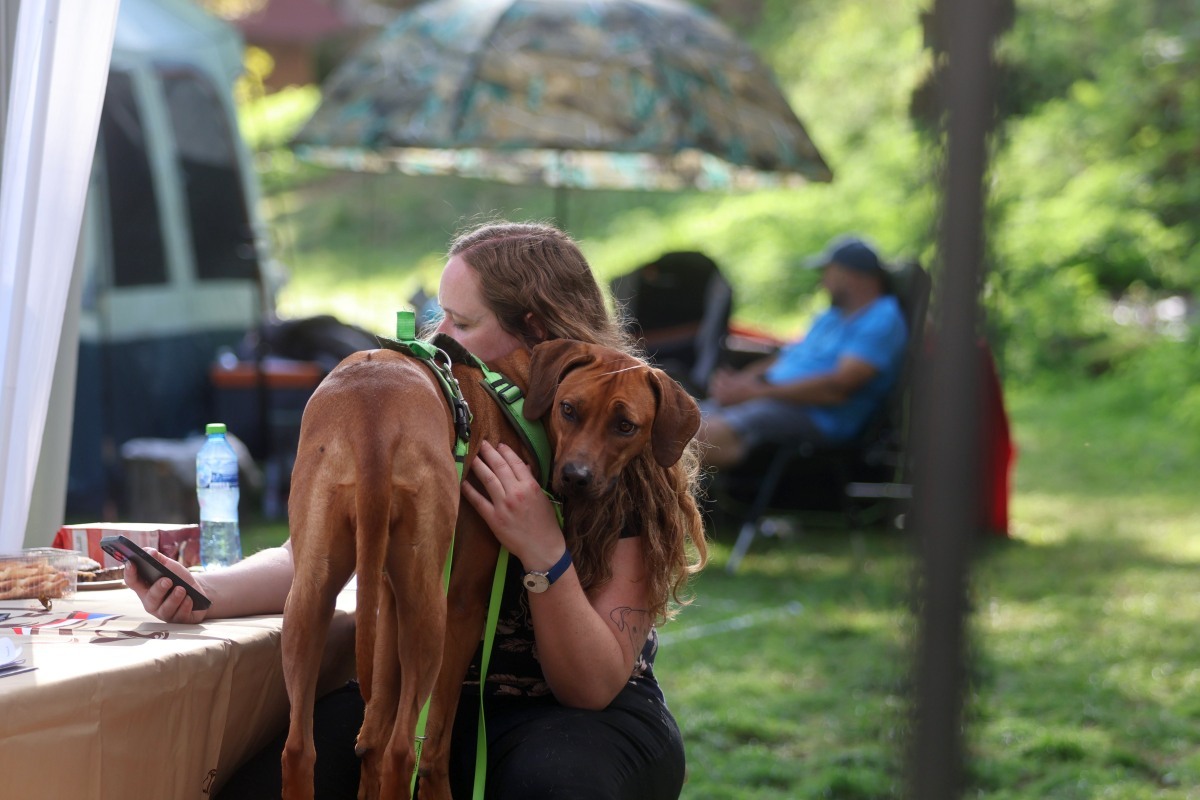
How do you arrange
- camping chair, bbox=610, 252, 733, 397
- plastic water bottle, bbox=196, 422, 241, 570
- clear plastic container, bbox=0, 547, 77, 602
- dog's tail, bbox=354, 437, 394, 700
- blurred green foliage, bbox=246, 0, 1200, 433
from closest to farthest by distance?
1. dog's tail, bbox=354, 437, 394, 700
2. clear plastic container, bbox=0, 547, 77, 602
3. plastic water bottle, bbox=196, 422, 241, 570
4. camping chair, bbox=610, 252, 733, 397
5. blurred green foliage, bbox=246, 0, 1200, 433

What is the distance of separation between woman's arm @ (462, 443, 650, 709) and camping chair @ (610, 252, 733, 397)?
4989mm

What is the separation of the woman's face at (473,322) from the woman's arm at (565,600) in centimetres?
22

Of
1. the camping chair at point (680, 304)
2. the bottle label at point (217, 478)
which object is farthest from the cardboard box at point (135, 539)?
the camping chair at point (680, 304)

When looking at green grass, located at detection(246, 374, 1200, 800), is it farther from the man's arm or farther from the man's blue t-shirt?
the man's arm

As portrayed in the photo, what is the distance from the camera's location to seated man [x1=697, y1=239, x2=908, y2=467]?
6.07m

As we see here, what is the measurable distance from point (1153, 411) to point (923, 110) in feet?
35.4

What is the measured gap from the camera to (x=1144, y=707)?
4.18 meters

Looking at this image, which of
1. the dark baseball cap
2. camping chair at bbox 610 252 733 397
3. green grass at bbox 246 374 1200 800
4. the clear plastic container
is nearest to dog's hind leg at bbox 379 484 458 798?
green grass at bbox 246 374 1200 800

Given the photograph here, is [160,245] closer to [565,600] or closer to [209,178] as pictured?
[209,178]

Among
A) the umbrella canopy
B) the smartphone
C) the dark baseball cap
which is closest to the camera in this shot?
the smartphone

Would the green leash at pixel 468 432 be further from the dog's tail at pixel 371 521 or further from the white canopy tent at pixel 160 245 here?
the white canopy tent at pixel 160 245

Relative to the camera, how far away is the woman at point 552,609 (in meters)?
1.72

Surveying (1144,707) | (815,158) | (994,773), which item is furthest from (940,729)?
(815,158)

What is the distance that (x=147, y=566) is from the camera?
1828 mm
